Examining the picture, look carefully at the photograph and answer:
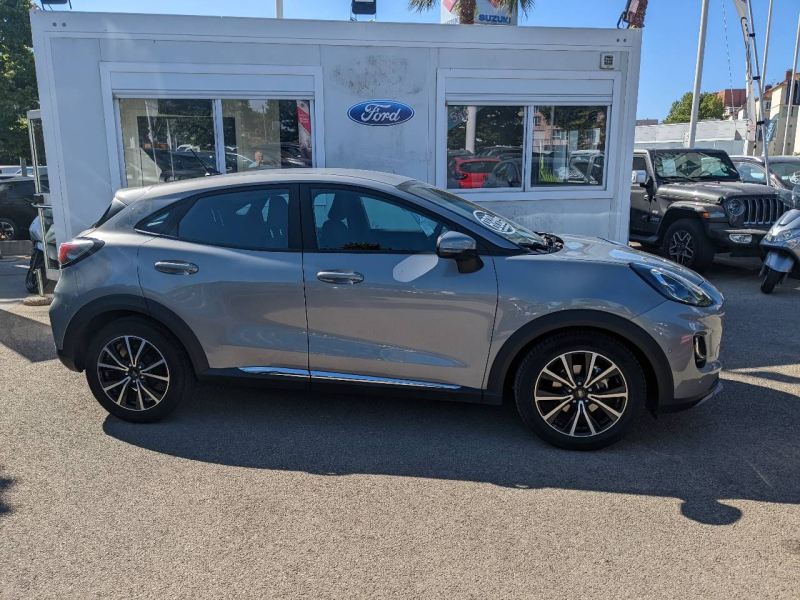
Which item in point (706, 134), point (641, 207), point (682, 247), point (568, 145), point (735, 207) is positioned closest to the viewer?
point (568, 145)

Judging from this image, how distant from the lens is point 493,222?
4730mm

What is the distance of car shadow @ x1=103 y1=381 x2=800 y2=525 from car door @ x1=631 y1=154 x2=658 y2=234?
6379 mm

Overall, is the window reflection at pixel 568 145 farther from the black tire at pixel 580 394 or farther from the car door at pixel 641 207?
the black tire at pixel 580 394

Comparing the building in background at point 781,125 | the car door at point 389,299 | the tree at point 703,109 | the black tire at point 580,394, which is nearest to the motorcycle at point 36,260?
the car door at point 389,299

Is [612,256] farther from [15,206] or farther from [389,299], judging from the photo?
[15,206]

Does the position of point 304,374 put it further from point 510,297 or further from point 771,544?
point 771,544

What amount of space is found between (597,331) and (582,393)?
38 cm

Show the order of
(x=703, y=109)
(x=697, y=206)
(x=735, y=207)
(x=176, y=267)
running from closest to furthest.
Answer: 1. (x=176, y=267)
2. (x=735, y=207)
3. (x=697, y=206)
4. (x=703, y=109)

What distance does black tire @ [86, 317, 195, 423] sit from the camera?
4645 millimetres

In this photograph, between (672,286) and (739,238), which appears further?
(739,238)

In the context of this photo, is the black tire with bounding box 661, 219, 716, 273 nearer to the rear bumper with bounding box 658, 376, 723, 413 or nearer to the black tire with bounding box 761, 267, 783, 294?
the black tire with bounding box 761, 267, 783, 294

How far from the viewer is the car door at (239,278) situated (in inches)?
176

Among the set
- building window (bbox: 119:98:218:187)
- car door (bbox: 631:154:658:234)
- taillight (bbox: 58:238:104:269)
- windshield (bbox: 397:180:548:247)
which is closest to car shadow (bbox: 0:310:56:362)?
building window (bbox: 119:98:218:187)

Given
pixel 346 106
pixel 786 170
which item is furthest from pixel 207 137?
pixel 786 170
